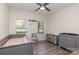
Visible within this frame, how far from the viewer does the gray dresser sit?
313 centimetres

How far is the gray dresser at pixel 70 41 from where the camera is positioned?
3135 mm

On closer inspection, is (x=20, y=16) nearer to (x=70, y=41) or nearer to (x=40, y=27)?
(x=40, y=27)

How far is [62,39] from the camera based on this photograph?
3.77 metres

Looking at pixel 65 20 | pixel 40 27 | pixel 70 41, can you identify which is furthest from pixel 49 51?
pixel 40 27

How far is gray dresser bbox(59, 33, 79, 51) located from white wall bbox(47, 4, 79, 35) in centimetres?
32

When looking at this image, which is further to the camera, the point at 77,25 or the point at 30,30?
the point at 30,30

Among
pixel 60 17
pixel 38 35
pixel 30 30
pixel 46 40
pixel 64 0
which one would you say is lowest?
pixel 46 40

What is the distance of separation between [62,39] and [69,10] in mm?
1324

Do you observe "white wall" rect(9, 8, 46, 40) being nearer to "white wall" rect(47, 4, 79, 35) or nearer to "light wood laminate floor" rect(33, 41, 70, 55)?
"white wall" rect(47, 4, 79, 35)

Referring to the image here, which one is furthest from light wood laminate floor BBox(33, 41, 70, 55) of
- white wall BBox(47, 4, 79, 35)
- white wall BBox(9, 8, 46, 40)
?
white wall BBox(9, 8, 46, 40)

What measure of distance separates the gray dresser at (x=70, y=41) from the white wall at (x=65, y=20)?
12.7 inches
